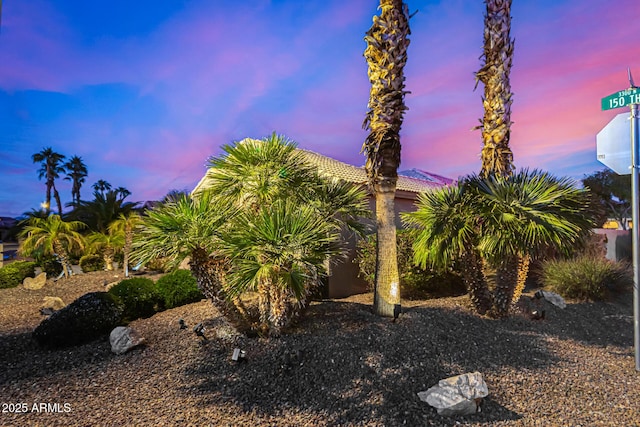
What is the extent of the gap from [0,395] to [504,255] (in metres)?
7.83

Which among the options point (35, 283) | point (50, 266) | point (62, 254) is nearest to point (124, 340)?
point (35, 283)

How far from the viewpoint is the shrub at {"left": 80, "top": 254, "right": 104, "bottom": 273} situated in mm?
15911

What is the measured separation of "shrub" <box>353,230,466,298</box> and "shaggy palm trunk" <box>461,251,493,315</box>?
1669 mm

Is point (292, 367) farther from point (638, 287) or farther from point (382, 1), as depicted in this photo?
point (382, 1)

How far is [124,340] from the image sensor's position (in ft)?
18.4

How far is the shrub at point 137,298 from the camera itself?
24.8 feet

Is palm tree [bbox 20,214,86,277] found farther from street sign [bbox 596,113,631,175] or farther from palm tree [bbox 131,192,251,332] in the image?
street sign [bbox 596,113,631,175]

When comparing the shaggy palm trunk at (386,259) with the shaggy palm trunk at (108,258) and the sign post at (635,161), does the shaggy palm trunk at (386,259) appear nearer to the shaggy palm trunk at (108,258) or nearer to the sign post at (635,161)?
the sign post at (635,161)

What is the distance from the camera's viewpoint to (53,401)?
427 centimetres

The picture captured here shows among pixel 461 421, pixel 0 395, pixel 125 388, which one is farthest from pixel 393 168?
pixel 0 395

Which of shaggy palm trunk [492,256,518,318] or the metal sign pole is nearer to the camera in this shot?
the metal sign pole

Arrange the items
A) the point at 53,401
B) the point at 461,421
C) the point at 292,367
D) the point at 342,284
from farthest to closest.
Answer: the point at 342,284 → the point at 292,367 → the point at 53,401 → the point at 461,421

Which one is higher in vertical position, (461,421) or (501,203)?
(501,203)

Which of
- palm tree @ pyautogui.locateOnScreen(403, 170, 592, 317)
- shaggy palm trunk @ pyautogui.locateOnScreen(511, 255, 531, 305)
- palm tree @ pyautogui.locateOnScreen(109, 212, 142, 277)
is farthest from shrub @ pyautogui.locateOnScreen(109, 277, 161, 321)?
shaggy palm trunk @ pyautogui.locateOnScreen(511, 255, 531, 305)
